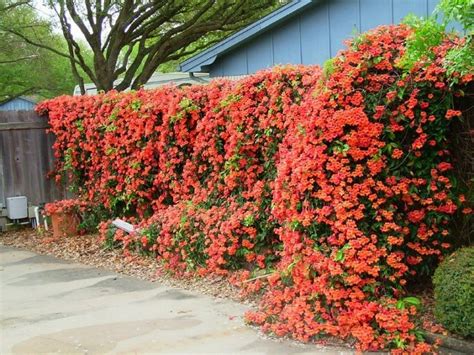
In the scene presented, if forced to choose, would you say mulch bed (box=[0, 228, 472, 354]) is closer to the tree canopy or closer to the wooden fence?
the wooden fence

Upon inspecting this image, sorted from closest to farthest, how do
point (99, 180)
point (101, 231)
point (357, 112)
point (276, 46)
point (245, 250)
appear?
1. point (357, 112)
2. point (245, 250)
3. point (101, 231)
4. point (99, 180)
5. point (276, 46)

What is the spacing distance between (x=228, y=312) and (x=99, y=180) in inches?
191

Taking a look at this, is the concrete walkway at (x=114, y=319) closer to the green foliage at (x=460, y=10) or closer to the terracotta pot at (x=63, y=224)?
the terracotta pot at (x=63, y=224)

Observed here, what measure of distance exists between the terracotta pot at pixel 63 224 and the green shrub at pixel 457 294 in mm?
6695

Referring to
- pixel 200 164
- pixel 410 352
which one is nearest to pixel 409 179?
pixel 410 352

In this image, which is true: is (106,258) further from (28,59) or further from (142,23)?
(28,59)

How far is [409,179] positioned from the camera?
517 cm

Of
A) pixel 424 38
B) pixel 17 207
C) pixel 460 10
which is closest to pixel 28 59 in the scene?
pixel 17 207

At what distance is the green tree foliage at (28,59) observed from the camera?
2000 cm

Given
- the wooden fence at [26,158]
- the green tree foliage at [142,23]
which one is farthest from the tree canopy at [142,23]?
the wooden fence at [26,158]

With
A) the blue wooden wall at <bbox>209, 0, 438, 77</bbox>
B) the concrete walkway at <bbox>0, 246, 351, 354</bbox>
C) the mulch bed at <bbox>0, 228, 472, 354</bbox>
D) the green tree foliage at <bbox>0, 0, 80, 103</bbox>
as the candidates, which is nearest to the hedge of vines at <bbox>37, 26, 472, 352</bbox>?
the mulch bed at <bbox>0, 228, 472, 354</bbox>

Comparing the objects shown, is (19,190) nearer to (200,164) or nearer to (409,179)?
(200,164)

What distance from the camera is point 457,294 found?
14.5 ft

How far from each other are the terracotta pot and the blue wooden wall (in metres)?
4.13
